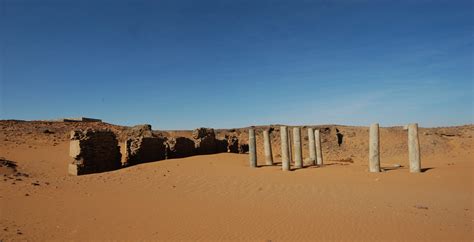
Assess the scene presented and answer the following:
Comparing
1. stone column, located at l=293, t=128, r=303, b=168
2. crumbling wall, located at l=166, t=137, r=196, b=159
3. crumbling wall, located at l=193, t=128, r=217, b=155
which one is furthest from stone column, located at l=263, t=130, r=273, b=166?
crumbling wall, located at l=166, t=137, r=196, b=159

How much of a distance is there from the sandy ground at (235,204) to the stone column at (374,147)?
53 cm

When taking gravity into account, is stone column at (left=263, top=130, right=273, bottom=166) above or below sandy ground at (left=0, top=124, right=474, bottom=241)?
above

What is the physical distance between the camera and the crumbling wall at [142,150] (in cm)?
1847

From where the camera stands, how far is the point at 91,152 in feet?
53.6

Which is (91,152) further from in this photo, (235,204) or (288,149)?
(288,149)

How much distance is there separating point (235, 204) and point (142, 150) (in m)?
9.56

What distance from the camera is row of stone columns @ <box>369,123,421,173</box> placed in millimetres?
16609

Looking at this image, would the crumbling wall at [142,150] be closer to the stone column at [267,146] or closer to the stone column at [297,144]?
the stone column at [267,146]

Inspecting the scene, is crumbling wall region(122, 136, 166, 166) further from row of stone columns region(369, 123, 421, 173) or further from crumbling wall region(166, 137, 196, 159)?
row of stone columns region(369, 123, 421, 173)

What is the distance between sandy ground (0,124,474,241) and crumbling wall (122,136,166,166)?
1100 mm

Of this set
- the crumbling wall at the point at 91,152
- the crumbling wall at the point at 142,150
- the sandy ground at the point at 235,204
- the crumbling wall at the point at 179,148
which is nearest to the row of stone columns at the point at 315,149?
the sandy ground at the point at 235,204

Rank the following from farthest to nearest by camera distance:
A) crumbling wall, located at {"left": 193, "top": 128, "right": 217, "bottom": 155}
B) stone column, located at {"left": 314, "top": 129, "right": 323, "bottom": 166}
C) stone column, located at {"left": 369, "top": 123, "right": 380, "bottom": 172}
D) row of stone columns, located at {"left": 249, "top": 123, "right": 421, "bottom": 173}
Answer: crumbling wall, located at {"left": 193, "top": 128, "right": 217, "bottom": 155} → stone column, located at {"left": 314, "top": 129, "right": 323, "bottom": 166} → stone column, located at {"left": 369, "top": 123, "right": 380, "bottom": 172} → row of stone columns, located at {"left": 249, "top": 123, "right": 421, "bottom": 173}

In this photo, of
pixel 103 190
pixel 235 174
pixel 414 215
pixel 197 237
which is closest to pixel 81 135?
pixel 103 190

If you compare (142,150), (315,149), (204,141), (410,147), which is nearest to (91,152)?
(142,150)
